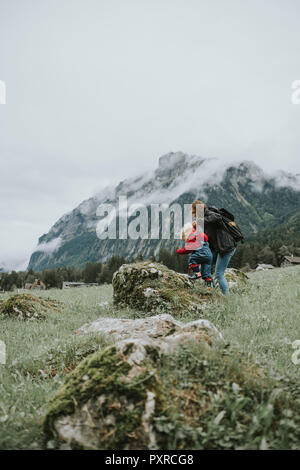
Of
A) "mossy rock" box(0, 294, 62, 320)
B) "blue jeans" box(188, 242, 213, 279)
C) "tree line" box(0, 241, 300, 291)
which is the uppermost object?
"blue jeans" box(188, 242, 213, 279)

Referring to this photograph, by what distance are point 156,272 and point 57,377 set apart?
17.8 feet

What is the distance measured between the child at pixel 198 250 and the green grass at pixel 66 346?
1.46 m

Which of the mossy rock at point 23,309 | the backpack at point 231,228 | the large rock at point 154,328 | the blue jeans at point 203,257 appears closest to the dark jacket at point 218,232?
the backpack at point 231,228

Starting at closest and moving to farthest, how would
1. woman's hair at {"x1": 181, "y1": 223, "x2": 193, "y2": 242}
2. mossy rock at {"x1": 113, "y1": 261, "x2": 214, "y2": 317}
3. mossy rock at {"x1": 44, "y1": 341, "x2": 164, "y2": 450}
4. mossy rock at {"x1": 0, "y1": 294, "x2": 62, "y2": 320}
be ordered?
mossy rock at {"x1": 44, "y1": 341, "x2": 164, "y2": 450} < mossy rock at {"x1": 113, "y1": 261, "x2": 214, "y2": 317} < mossy rock at {"x1": 0, "y1": 294, "x2": 62, "y2": 320} < woman's hair at {"x1": 181, "y1": 223, "x2": 193, "y2": 242}

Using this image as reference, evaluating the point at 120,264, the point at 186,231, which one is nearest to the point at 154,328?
the point at 186,231

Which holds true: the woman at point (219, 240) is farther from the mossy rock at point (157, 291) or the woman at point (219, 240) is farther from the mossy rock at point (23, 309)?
the mossy rock at point (23, 309)

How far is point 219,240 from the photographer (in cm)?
1005

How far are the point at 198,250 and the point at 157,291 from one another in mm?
2365

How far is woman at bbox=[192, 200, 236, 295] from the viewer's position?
32.7 feet

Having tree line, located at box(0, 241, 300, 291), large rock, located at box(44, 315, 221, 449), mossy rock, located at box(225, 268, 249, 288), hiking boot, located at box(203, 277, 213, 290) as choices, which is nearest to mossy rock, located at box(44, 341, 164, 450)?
large rock, located at box(44, 315, 221, 449)

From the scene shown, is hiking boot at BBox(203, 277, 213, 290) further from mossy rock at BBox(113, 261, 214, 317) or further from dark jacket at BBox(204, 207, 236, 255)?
dark jacket at BBox(204, 207, 236, 255)

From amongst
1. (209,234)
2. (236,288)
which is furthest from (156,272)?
(236,288)

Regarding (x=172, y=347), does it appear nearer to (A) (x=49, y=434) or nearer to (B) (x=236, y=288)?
(A) (x=49, y=434)

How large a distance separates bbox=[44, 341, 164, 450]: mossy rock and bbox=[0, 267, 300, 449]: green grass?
0.37 meters
